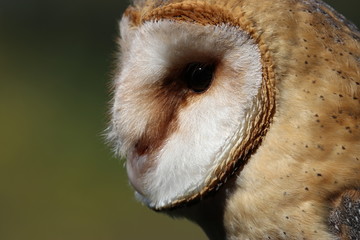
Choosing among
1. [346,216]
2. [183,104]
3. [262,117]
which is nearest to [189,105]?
[183,104]

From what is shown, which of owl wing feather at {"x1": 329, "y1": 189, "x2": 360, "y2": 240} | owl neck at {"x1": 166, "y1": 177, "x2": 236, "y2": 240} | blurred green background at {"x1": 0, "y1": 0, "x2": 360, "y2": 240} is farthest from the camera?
blurred green background at {"x1": 0, "y1": 0, "x2": 360, "y2": 240}

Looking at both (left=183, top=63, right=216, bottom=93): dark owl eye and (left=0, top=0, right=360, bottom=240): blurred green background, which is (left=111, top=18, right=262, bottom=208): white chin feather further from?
(left=0, top=0, right=360, bottom=240): blurred green background

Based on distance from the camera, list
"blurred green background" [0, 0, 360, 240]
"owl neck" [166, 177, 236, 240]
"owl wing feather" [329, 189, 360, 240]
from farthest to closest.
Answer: "blurred green background" [0, 0, 360, 240] < "owl neck" [166, 177, 236, 240] < "owl wing feather" [329, 189, 360, 240]

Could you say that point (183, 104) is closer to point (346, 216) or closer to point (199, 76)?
point (199, 76)

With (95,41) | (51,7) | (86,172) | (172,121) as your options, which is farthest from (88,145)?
(172,121)

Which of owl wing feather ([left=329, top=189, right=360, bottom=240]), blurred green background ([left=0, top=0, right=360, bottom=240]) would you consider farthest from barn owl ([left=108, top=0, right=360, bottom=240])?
blurred green background ([left=0, top=0, right=360, bottom=240])

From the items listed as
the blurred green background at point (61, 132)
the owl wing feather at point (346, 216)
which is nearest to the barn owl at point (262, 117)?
the owl wing feather at point (346, 216)

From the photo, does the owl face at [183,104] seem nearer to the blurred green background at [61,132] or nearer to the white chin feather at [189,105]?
the white chin feather at [189,105]
